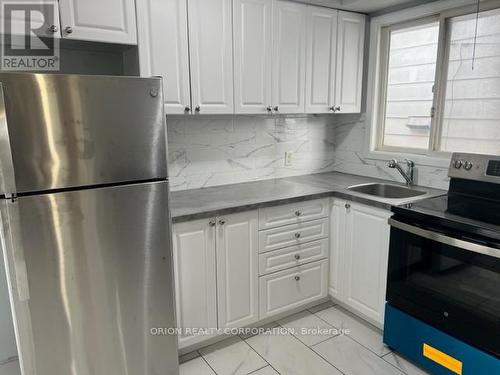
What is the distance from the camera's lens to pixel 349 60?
282cm

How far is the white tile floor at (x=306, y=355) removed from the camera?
2105mm

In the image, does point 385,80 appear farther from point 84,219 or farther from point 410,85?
point 84,219

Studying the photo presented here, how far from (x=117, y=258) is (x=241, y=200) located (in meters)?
0.88

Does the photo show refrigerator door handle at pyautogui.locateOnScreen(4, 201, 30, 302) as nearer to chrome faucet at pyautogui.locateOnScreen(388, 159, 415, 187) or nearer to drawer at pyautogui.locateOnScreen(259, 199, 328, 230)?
drawer at pyautogui.locateOnScreen(259, 199, 328, 230)

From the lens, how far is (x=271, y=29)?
94.8 inches

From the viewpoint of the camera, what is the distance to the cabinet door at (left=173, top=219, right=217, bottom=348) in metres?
2.06

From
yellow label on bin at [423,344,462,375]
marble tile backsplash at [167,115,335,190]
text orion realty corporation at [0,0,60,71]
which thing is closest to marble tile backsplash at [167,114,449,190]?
marble tile backsplash at [167,115,335,190]

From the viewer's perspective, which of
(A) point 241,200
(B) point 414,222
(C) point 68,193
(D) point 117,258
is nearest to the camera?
(C) point 68,193

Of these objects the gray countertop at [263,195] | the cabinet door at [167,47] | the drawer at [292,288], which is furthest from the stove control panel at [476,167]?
the cabinet door at [167,47]

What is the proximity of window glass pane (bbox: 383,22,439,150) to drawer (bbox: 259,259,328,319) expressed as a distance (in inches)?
46.3

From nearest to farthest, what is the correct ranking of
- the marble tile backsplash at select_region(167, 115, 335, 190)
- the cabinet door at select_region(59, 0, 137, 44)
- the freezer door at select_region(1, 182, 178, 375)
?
the freezer door at select_region(1, 182, 178, 375) < the cabinet door at select_region(59, 0, 137, 44) < the marble tile backsplash at select_region(167, 115, 335, 190)

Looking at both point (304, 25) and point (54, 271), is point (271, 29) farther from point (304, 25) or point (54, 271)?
point (54, 271)

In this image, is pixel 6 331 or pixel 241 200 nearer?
pixel 6 331

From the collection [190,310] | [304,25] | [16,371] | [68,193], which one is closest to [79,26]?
[68,193]
